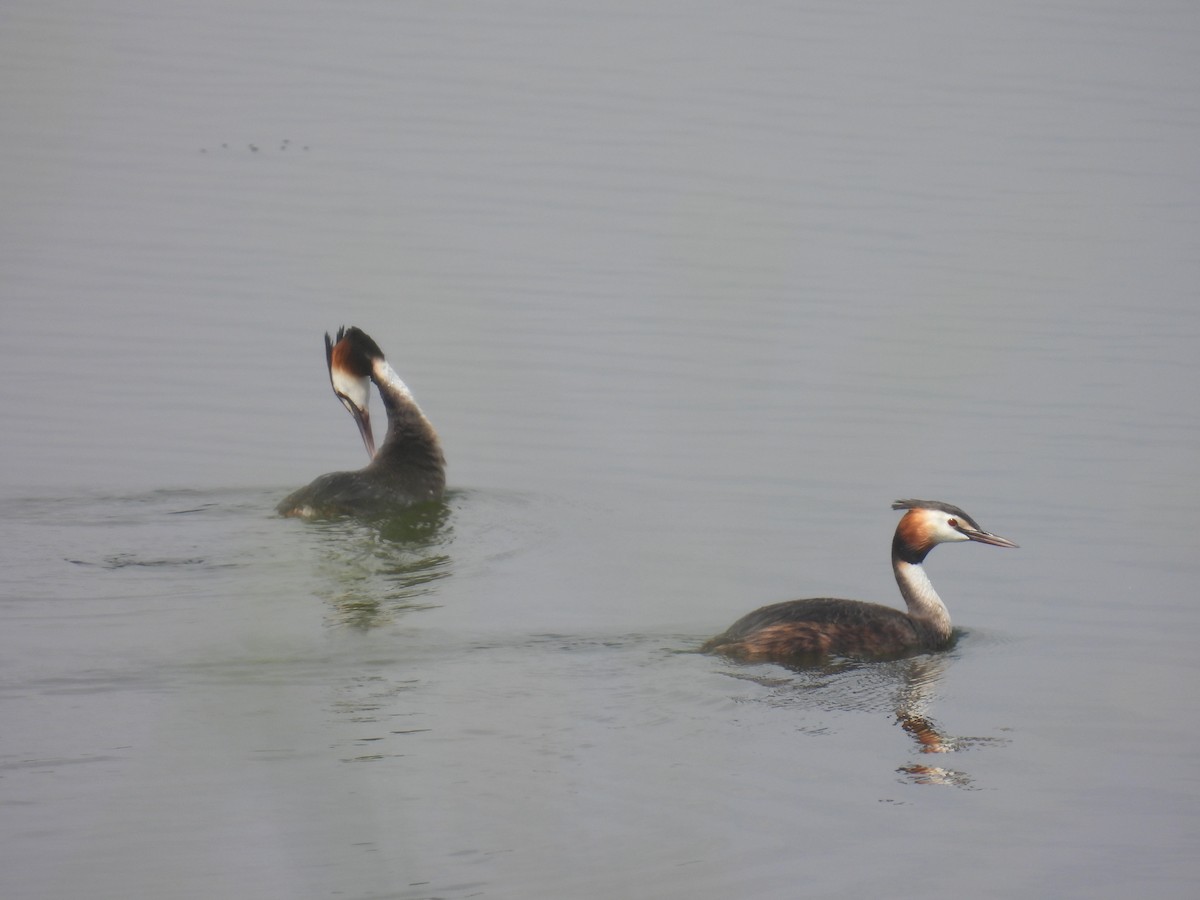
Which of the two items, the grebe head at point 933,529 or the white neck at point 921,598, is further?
the grebe head at point 933,529

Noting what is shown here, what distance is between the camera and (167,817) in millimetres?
4988

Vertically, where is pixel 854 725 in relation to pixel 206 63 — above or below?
below

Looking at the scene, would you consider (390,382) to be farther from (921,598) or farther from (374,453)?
(921,598)

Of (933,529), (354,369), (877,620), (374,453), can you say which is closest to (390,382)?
(354,369)

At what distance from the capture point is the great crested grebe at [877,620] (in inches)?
293

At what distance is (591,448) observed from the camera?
11.3m

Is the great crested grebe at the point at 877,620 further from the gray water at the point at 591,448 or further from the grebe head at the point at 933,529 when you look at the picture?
the gray water at the point at 591,448

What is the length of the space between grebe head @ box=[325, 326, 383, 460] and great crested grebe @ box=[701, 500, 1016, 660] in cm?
400

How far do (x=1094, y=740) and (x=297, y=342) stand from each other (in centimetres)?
699

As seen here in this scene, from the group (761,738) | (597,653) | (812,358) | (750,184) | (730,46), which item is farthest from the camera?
(730,46)

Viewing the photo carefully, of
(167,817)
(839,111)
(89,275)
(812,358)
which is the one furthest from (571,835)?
(839,111)

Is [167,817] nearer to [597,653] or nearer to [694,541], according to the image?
[597,653]

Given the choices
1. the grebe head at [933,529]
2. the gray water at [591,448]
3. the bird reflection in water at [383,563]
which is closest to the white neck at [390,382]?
the gray water at [591,448]

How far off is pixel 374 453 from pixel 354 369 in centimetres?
54
